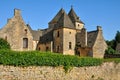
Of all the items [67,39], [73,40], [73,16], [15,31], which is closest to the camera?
[15,31]

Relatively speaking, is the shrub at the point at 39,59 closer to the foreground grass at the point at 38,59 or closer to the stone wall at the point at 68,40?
the foreground grass at the point at 38,59

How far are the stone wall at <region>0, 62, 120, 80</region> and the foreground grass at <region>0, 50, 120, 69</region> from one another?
365 mm

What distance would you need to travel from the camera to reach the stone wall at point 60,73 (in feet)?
57.8

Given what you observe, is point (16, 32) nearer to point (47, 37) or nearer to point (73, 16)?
point (47, 37)

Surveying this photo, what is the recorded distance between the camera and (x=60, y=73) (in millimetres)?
20969

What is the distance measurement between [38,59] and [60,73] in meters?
2.74

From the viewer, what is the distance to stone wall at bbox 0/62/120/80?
17625mm

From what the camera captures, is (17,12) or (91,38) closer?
(17,12)

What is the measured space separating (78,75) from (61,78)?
2.40 meters

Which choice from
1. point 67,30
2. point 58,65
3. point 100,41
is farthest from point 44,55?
point 100,41

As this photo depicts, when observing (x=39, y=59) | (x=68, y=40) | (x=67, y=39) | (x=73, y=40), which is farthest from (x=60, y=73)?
(x=73, y=40)

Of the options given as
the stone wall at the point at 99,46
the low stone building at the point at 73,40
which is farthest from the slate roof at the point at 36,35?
the stone wall at the point at 99,46

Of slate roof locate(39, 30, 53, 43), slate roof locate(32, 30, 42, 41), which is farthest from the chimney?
slate roof locate(32, 30, 42, 41)

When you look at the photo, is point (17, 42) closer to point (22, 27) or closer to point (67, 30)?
point (22, 27)
